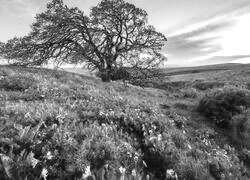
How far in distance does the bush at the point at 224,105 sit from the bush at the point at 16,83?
7.74 metres

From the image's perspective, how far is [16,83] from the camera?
8281 mm

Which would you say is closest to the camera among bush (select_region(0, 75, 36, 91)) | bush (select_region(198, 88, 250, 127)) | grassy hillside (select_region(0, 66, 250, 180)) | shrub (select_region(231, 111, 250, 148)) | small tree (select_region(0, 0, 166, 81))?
grassy hillside (select_region(0, 66, 250, 180))

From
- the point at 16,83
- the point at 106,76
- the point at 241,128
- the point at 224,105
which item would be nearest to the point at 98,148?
the point at 241,128

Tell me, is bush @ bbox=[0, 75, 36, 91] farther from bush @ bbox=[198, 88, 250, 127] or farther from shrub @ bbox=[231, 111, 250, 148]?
shrub @ bbox=[231, 111, 250, 148]

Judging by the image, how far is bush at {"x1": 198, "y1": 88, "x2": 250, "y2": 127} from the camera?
8070 mm

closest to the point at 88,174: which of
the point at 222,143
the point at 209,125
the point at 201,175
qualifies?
the point at 201,175

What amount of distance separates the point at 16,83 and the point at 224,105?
9.12 m

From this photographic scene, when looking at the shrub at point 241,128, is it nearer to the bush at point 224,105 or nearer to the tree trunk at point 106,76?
the bush at point 224,105

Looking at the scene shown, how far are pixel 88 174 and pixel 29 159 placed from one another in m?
0.95

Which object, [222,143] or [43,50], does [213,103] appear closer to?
[222,143]

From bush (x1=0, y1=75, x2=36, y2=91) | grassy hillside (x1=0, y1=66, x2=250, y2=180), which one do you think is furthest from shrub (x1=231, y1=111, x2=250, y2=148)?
bush (x1=0, y1=75, x2=36, y2=91)

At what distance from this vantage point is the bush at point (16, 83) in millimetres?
7964

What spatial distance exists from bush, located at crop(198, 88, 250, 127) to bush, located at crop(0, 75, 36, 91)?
25.4 ft

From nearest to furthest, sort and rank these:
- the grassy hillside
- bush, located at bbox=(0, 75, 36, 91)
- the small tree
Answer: the grassy hillside, bush, located at bbox=(0, 75, 36, 91), the small tree
